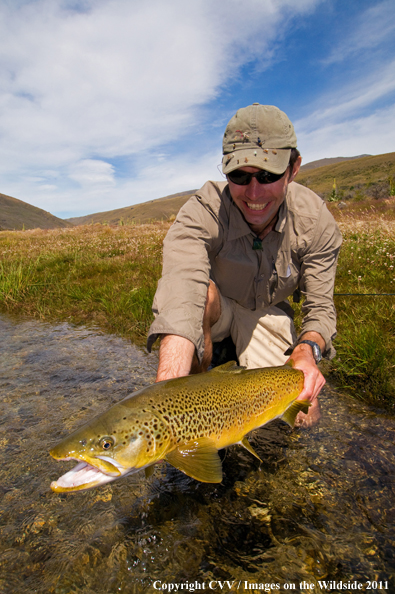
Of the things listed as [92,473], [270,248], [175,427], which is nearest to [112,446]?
[92,473]

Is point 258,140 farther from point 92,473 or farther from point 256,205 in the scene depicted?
point 92,473

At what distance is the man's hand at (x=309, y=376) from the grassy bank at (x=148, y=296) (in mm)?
731

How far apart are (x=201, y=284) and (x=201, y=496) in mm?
1782

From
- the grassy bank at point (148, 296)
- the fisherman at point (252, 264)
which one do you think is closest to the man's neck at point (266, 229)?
the fisherman at point (252, 264)

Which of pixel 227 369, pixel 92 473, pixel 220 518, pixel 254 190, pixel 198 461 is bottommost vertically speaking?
pixel 220 518

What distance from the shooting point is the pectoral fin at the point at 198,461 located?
2021 millimetres

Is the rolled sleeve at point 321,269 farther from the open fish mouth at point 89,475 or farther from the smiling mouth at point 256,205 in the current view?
the open fish mouth at point 89,475

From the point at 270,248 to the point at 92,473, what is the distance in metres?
3.08

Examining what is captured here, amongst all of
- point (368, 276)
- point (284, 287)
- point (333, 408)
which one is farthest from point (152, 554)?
point (368, 276)

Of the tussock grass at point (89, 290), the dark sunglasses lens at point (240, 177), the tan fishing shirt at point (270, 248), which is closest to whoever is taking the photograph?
the dark sunglasses lens at point (240, 177)

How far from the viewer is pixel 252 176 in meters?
3.46

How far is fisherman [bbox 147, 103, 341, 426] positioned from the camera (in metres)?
3.17

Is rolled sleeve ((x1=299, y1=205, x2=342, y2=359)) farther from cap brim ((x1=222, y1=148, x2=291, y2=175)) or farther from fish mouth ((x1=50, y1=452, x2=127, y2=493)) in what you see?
fish mouth ((x1=50, y1=452, x2=127, y2=493))

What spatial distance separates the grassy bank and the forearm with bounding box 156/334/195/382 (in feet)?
7.65
